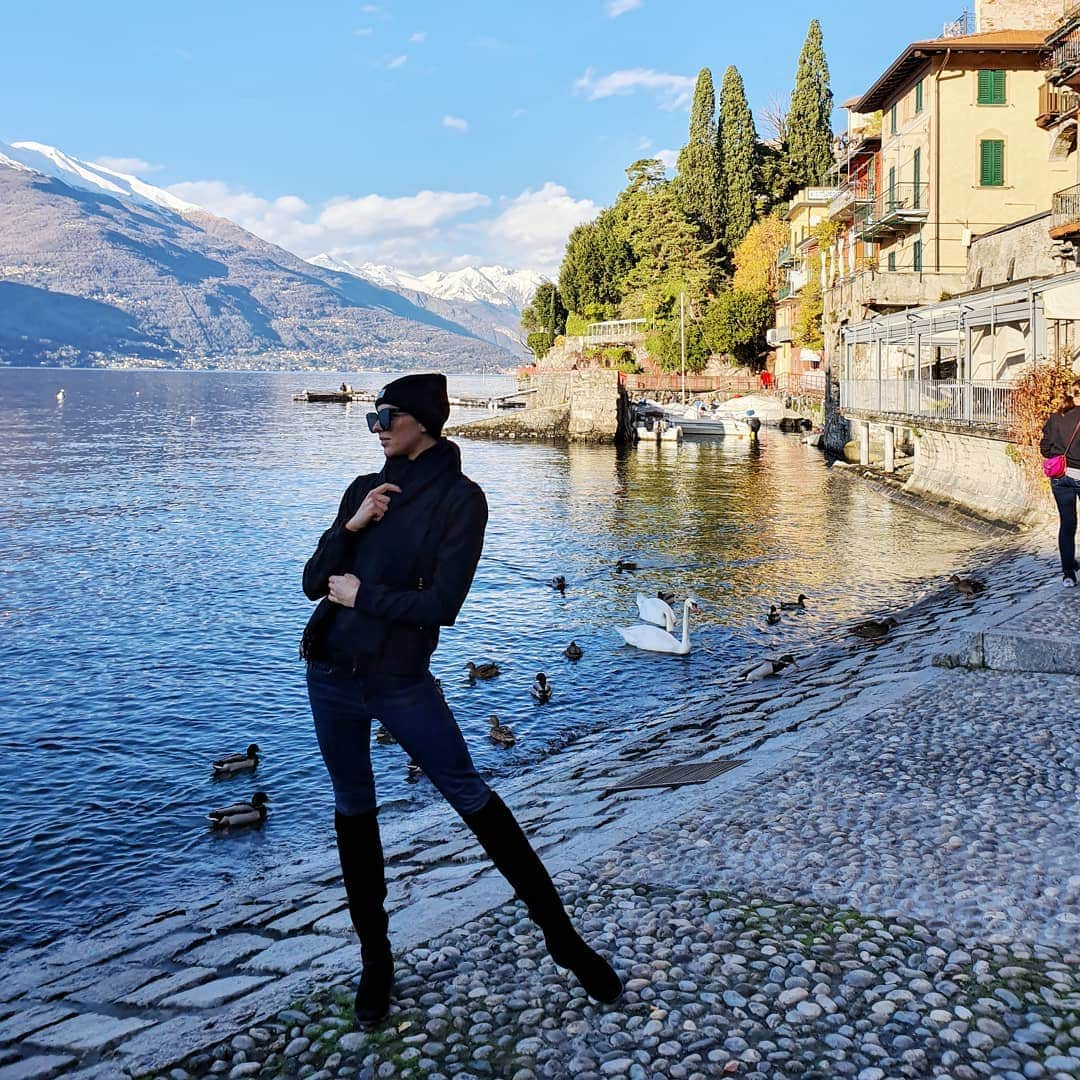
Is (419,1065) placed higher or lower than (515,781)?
higher

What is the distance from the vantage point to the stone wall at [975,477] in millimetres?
24547

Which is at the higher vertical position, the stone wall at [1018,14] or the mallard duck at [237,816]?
the stone wall at [1018,14]

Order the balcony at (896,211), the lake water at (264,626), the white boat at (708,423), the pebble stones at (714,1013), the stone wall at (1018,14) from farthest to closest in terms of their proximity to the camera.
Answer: the white boat at (708,423)
the stone wall at (1018,14)
the balcony at (896,211)
the lake water at (264,626)
the pebble stones at (714,1013)

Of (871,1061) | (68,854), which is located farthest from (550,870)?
(68,854)

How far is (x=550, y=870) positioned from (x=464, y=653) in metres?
11.0

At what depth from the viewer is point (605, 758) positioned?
38.0ft

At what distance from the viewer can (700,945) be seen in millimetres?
5406

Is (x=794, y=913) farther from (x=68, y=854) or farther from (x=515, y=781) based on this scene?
(x=68, y=854)

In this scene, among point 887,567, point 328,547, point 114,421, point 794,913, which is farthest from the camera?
point 114,421

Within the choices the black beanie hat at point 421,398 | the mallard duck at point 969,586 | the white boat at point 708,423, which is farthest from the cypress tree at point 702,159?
the black beanie hat at point 421,398

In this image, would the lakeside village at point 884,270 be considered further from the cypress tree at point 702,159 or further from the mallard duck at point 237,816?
the mallard duck at point 237,816

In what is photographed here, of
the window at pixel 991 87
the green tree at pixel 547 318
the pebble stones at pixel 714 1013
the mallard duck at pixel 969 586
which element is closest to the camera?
the pebble stones at pixel 714 1013

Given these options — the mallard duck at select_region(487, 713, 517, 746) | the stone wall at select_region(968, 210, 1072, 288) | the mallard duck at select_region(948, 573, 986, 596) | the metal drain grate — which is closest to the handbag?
the mallard duck at select_region(948, 573, 986, 596)

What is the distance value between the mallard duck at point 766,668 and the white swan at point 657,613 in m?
2.38
